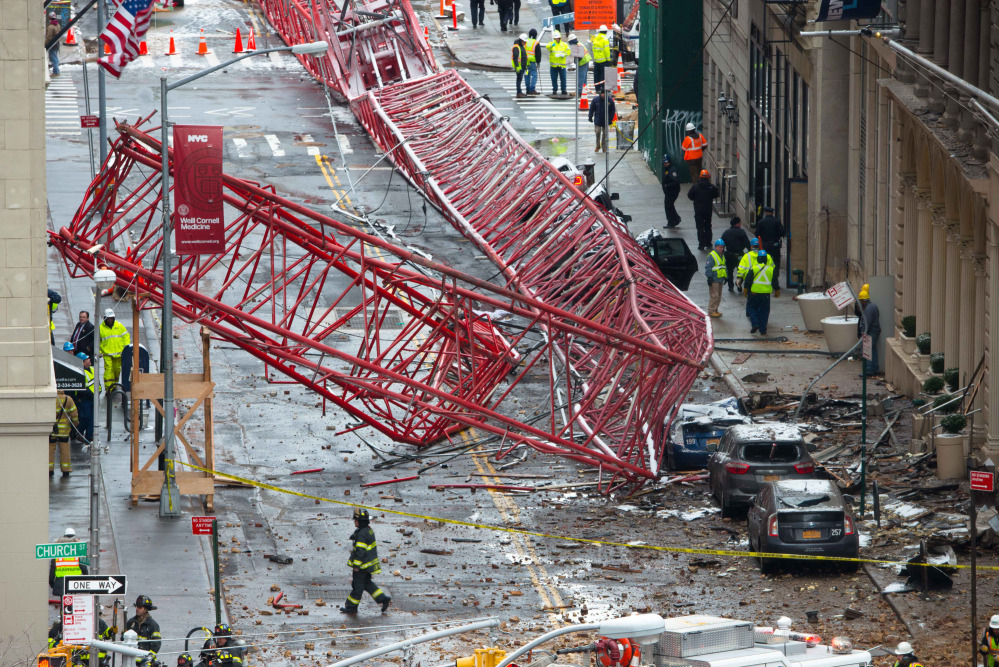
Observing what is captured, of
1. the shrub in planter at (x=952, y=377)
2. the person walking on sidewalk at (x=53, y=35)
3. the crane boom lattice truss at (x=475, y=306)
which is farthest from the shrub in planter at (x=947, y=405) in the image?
the person walking on sidewalk at (x=53, y=35)

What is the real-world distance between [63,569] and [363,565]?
178 inches

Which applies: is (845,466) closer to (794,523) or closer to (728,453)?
(728,453)

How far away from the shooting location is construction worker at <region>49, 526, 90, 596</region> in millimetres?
23750

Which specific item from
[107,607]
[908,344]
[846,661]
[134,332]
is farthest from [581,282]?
[846,661]

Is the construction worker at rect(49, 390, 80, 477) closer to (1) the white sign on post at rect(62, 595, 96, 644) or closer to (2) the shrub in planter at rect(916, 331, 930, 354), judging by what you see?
(1) the white sign on post at rect(62, 595, 96, 644)

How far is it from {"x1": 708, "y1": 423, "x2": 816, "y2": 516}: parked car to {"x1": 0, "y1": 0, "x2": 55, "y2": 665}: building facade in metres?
11.2

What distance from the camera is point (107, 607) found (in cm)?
2655

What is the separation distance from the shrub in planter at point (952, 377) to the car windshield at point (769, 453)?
16.6 feet

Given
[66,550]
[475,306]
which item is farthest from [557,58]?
[66,550]

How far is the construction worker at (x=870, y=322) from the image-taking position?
→ 127 ft

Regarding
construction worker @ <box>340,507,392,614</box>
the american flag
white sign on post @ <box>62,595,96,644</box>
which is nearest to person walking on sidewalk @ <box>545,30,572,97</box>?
the american flag

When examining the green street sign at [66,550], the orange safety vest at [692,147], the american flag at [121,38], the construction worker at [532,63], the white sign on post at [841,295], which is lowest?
the orange safety vest at [692,147]

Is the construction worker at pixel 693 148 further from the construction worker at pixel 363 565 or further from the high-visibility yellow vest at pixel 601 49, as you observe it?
the construction worker at pixel 363 565

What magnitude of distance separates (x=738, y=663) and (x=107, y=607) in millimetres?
10681
